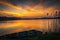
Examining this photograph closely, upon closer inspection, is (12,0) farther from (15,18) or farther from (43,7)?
(43,7)

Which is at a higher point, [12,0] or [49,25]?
[12,0]

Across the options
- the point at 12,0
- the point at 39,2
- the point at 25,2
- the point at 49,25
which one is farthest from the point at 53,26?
the point at 12,0

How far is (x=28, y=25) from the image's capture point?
374 centimetres

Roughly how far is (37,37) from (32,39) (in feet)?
0.53

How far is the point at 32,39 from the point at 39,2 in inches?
38.5

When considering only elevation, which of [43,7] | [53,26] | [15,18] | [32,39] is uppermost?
[43,7]

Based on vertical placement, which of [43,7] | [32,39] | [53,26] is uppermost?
[43,7]

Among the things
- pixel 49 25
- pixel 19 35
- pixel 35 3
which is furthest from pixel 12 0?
pixel 49 25

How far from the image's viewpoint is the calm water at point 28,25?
12.0 feet

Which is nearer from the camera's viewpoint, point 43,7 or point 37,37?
point 37,37

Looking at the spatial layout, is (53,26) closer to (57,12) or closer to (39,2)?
(57,12)

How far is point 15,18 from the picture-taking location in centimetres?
367

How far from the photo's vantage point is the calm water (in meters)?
3.65

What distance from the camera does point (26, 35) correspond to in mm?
3539
